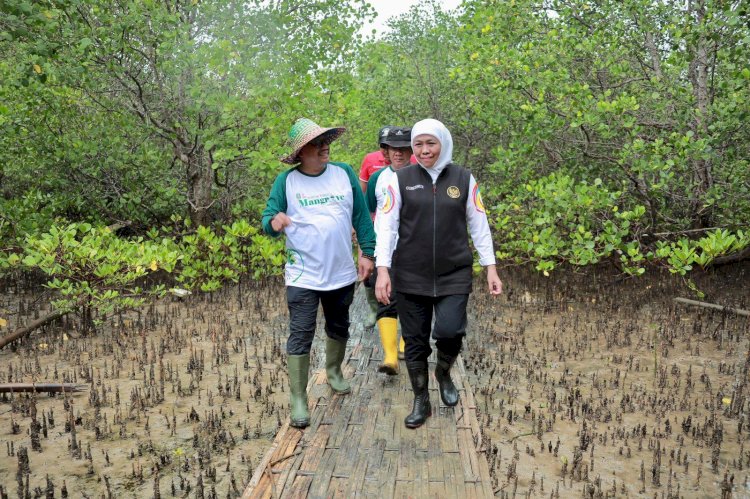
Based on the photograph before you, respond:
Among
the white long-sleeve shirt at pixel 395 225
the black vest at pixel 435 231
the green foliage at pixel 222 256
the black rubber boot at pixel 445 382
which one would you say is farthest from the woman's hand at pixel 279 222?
the green foliage at pixel 222 256

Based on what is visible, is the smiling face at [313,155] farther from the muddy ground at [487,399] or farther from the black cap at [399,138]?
the muddy ground at [487,399]

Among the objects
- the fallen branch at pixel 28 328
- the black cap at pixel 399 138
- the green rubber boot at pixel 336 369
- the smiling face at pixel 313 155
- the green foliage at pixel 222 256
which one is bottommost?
the fallen branch at pixel 28 328

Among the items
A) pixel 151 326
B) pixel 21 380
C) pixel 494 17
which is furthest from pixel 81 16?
pixel 494 17

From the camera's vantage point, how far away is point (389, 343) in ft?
14.9

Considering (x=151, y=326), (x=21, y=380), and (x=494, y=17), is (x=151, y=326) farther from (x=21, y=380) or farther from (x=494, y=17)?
(x=494, y=17)

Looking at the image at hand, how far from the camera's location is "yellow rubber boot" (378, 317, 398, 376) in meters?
4.50

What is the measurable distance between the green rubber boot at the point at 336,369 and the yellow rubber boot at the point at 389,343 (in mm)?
366

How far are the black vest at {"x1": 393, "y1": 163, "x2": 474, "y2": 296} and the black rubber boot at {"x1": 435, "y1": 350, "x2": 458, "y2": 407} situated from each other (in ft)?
1.69

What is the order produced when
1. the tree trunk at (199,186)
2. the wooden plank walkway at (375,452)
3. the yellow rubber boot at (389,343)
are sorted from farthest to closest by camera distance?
the tree trunk at (199,186), the yellow rubber boot at (389,343), the wooden plank walkway at (375,452)

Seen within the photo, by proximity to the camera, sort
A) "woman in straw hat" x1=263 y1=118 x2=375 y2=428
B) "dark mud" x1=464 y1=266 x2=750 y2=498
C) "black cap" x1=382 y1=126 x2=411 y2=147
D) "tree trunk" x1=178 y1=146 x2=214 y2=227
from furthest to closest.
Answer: "tree trunk" x1=178 y1=146 x2=214 y2=227, "black cap" x1=382 y1=126 x2=411 y2=147, "dark mud" x1=464 y1=266 x2=750 y2=498, "woman in straw hat" x1=263 y1=118 x2=375 y2=428

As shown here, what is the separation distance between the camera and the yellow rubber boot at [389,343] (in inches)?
177

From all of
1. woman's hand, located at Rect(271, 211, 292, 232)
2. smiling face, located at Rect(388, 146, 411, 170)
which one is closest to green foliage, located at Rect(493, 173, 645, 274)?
smiling face, located at Rect(388, 146, 411, 170)

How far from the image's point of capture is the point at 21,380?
5473 mm

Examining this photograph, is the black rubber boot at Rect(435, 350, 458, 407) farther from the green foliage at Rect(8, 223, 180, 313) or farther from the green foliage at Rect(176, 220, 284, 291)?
the green foliage at Rect(176, 220, 284, 291)
